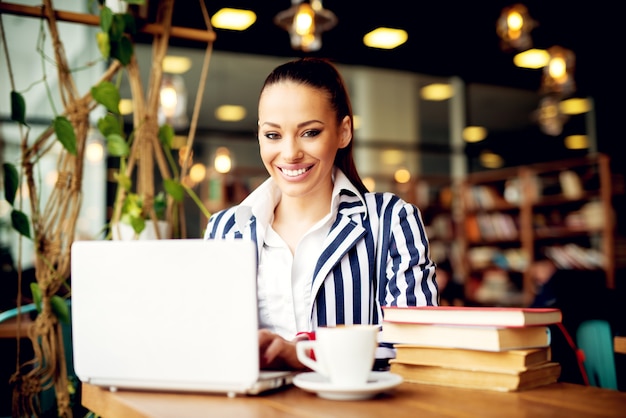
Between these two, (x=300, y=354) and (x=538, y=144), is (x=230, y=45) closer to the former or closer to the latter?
(x=300, y=354)

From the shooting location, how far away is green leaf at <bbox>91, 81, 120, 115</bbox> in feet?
7.16

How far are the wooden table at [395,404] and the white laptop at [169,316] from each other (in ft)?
0.10

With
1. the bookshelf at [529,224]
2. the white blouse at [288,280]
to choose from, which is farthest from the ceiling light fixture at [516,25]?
the white blouse at [288,280]

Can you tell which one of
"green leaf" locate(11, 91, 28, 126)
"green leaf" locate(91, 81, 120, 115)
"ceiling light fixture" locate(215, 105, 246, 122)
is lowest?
"green leaf" locate(11, 91, 28, 126)

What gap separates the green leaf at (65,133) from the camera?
82.2 inches

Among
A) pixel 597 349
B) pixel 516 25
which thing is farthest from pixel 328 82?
pixel 516 25

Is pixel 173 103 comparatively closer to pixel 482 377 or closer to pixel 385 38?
pixel 385 38

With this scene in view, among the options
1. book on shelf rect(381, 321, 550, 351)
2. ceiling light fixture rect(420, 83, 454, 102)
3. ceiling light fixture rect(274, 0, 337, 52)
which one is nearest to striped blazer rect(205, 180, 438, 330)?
book on shelf rect(381, 321, 550, 351)

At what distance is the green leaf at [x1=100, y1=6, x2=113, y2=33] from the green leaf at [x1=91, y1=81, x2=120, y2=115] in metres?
0.17

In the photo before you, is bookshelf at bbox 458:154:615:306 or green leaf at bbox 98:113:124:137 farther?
bookshelf at bbox 458:154:615:306

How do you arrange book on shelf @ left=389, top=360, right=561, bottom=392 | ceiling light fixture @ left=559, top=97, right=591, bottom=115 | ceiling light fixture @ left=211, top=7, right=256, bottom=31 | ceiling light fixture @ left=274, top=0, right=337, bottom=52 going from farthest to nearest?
ceiling light fixture @ left=559, top=97, right=591, bottom=115 → ceiling light fixture @ left=211, top=7, right=256, bottom=31 → ceiling light fixture @ left=274, top=0, right=337, bottom=52 → book on shelf @ left=389, top=360, right=561, bottom=392

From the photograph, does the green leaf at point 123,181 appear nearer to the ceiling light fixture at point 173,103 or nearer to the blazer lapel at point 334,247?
the ceiling light fixture at point 173,103

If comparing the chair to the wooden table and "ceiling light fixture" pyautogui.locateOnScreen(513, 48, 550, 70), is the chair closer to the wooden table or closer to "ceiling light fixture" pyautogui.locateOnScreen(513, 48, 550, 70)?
the wooden table

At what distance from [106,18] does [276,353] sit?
4.55ft
